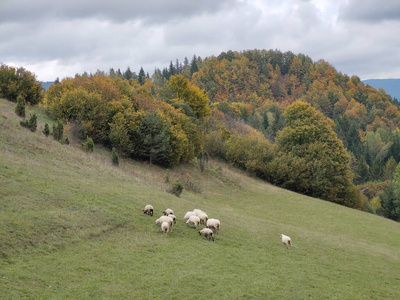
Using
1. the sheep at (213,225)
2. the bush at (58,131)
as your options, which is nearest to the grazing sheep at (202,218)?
the sheep at (213,225)

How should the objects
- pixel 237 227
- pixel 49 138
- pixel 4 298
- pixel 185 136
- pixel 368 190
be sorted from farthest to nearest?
pixel 368 190 < pixel 185 136 < pixel 49 138 < pixel 237 227 < pixel 4 298

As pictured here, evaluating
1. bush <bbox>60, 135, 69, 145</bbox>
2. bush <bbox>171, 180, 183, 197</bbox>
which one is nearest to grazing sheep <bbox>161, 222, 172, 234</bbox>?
bush <bbox>171, 180, 183, 197</bbox>

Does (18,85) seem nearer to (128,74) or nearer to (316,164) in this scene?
(316,164)

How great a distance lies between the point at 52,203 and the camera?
22516 mm

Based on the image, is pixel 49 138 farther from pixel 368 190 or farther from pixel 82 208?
pixel 368 190

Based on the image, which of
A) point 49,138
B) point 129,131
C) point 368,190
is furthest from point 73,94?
point 368,190

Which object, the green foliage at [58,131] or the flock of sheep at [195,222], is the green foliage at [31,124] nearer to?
the green foliage at [58,131]

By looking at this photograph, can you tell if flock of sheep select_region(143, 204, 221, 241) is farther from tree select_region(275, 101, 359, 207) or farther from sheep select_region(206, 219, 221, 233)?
tree select_region(275, 101, 359, 207)

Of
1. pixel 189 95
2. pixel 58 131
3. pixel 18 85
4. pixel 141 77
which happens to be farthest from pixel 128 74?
pixel 58 131

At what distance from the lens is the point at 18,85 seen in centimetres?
5669

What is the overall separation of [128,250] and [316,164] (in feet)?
177

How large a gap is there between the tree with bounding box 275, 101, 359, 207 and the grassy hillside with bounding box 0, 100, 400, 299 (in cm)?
2946

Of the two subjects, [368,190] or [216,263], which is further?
[368,190]

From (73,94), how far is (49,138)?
1492cm
